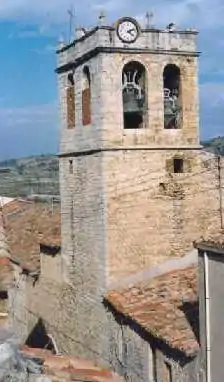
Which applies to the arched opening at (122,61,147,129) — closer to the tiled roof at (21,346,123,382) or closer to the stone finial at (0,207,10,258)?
the tiled roof at (21,346,123,382)

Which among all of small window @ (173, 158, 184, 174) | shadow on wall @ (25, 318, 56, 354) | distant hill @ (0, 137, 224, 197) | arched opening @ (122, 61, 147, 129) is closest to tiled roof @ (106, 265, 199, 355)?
small window @ (173, 158, 184, 174)

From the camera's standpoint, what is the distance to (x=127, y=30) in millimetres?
18719

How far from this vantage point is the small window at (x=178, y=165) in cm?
1923

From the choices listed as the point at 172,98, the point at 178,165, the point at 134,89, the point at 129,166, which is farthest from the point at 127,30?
the point at 178,165

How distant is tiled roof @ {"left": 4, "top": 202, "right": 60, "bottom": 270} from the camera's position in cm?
2370

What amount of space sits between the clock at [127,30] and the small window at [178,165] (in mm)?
3332

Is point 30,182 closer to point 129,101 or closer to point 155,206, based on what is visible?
point 129,101

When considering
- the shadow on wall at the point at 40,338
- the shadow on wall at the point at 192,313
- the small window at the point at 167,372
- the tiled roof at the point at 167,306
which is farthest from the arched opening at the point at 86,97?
the shadow on wall at the point at 40,338

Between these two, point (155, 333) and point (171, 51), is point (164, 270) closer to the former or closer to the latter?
point (155, 333)

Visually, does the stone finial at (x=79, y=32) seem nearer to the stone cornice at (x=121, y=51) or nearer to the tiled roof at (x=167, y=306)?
the stone cornice at (x=121, y=51)

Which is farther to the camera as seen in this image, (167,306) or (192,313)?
(167,306)

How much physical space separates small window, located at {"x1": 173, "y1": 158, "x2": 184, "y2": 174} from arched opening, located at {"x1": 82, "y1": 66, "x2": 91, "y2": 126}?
2542 mm

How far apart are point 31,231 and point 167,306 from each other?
1048 centimetres

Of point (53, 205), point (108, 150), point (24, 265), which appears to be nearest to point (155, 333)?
point (108, 150)
